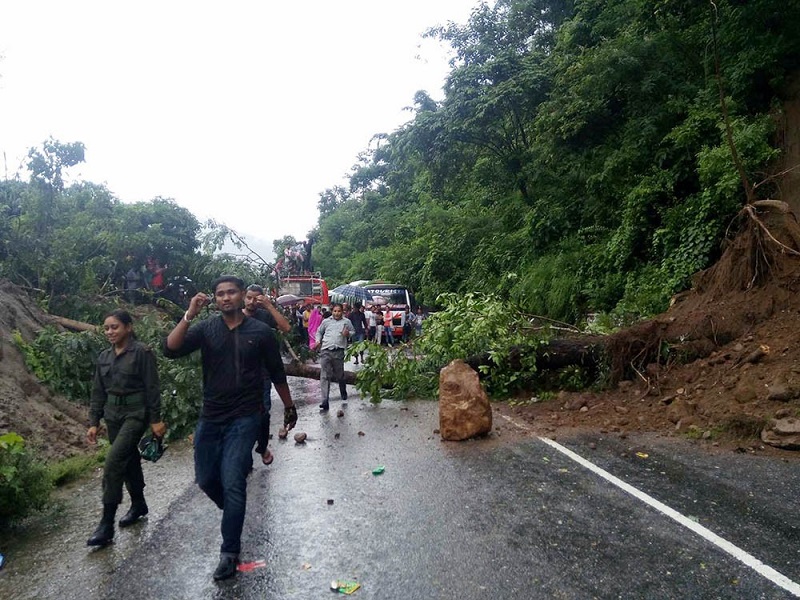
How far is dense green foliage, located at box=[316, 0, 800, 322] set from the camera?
1245 centimetres

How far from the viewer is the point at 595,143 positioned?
56.4 ft

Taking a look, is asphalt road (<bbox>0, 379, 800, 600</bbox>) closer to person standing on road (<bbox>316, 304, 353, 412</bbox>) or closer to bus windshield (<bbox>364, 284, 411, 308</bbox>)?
person standing on road (<bbox>316, 304, 353, 412</bbox>)

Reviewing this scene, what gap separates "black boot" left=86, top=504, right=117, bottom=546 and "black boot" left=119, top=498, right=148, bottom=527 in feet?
1.15

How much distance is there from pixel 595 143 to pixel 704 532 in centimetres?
1463

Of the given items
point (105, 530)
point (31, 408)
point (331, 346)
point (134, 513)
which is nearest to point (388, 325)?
point (331, 346)

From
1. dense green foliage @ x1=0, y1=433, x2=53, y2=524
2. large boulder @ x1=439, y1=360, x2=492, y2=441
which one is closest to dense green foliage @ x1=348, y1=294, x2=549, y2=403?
large boulder @ x1=439, y1=360, x2=492, y2=441

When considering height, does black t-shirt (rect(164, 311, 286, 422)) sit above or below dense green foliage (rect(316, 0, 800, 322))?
below

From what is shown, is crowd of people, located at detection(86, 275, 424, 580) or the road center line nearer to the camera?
the road center line

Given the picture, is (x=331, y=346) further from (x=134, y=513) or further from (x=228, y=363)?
(x=228, y=363)

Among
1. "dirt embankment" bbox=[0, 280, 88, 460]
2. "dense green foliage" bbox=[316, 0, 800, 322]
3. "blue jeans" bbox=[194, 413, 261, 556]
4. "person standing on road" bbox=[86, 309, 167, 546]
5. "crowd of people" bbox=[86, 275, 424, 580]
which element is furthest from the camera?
"dense green foliage" bbox=[316, 0, 800, 322]

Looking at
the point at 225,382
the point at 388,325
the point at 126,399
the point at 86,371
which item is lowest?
the point at 388,325

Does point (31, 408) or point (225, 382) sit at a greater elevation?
point (225, 382)

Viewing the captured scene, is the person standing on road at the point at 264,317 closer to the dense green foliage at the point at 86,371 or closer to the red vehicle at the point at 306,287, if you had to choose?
the dense green foliage at the point at 86,371

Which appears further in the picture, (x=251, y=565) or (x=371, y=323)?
(x=371, y=323)
